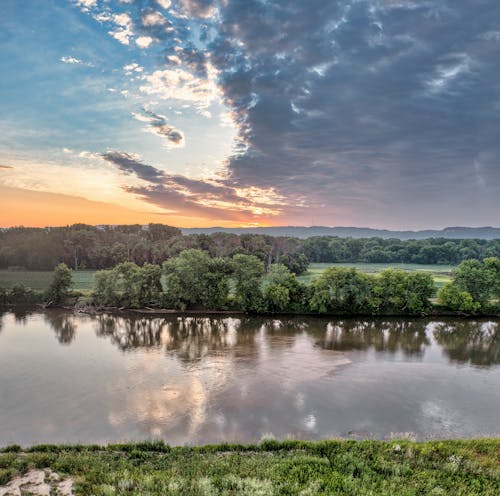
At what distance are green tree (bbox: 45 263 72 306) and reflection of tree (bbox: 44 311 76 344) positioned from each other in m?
3.45

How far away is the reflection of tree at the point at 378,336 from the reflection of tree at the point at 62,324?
24.3m

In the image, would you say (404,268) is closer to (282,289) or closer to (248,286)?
(282,289)

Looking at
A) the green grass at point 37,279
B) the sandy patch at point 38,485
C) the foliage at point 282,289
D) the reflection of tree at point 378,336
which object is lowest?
the sandy patch at point 38,485

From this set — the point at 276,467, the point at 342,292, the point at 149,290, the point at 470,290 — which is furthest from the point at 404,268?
the point at 276,467

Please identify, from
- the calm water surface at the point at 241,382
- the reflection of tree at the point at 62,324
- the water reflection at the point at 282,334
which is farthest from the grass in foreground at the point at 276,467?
the reflection of tree at the point at 62,324

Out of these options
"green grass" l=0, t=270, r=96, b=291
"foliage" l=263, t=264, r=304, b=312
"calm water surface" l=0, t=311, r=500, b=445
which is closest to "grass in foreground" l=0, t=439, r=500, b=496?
"calm water surface" l=0, t=311, r=500, b=445

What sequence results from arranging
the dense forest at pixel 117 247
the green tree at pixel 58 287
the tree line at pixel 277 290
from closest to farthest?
the tree line at pixel 277 290, the green tree at pixel 58 287, the dense forest at pixel 117 247

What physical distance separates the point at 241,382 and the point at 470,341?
25.0 m

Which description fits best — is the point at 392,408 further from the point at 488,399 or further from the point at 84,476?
the point at 84,476

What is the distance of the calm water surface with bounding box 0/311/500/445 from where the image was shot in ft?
56.1

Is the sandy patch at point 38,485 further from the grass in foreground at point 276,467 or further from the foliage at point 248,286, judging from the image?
the foliage at point 248,286

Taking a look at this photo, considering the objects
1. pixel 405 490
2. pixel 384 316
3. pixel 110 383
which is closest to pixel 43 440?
pixel 110 383

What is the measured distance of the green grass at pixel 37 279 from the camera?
176ft

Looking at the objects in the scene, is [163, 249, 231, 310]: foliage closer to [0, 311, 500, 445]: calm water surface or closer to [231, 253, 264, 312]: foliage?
[231, 253, 264, 312]: foliage
